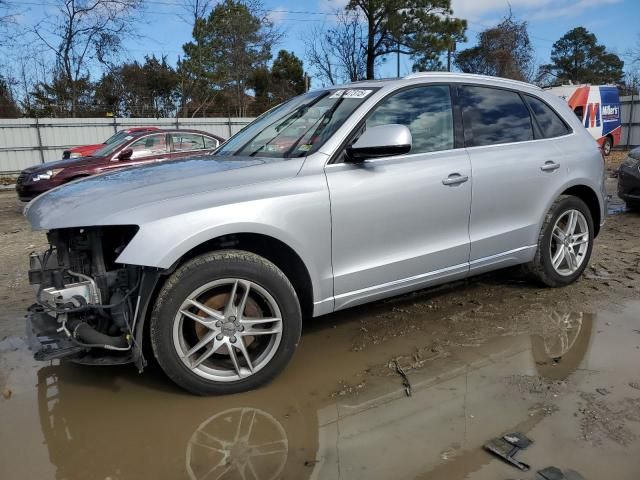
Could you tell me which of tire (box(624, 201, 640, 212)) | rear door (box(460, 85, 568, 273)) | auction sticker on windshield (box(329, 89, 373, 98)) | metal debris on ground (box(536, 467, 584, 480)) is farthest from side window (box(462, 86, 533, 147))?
tire (box(624, 201, 640, 212))

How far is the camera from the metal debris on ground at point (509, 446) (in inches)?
92.8

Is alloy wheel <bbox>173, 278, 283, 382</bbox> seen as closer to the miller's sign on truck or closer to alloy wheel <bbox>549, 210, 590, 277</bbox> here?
alloy wheel <bbox>549, 210, 590, 277</bbox>

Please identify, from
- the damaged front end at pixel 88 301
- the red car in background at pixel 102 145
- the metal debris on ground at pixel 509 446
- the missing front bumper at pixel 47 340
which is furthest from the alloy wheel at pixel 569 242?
the red car in background at pixel 102 145

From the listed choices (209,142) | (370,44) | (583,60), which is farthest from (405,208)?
(583,60)

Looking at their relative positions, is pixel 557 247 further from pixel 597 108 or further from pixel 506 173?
pixel 597 108

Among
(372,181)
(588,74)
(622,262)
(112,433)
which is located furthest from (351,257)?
(588,74)

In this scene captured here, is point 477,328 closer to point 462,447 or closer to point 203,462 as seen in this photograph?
point 462,447

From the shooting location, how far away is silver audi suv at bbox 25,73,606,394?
9.01ft

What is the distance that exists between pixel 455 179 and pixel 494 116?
2.63ft

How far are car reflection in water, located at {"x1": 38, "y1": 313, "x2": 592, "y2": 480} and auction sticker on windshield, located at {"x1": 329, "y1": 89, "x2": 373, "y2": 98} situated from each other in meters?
1.82

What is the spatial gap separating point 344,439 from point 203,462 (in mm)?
671

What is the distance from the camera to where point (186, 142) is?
10805 millimetres

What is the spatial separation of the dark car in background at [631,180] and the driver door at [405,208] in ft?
18.9

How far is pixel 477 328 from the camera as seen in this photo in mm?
3900
